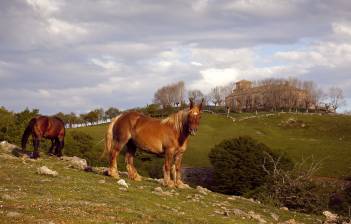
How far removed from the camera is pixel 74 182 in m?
15.0

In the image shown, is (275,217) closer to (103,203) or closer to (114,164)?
(114,164)

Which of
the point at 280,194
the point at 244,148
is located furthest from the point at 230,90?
the point at 280,194

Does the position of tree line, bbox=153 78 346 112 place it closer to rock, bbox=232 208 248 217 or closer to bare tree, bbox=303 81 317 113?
bare tree, bbox=303 81 317 113

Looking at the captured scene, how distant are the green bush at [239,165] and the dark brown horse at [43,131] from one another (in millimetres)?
33870

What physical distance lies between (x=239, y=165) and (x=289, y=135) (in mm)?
59514

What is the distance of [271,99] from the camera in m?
172

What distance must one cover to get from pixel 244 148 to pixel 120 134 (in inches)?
1733

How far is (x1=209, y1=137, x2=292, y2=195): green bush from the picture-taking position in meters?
56.7

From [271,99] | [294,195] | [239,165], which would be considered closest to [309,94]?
[271,99]

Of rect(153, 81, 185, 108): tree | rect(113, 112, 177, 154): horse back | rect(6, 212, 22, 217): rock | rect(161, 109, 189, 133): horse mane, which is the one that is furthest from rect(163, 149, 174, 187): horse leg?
rect(153, 81, 185, 108): tree

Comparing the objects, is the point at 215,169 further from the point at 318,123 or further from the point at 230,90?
the point at 230,90

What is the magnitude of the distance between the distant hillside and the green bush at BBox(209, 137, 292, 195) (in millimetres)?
38744

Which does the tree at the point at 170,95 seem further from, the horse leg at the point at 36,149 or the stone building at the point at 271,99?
the horse leg at the point at 36,149

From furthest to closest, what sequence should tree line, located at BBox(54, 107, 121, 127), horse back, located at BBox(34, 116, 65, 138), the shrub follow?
tree line, located at BBox(54, 107, 121, 127) → horse back, located at BBox(34, 116, 65, 138) → the shrub
